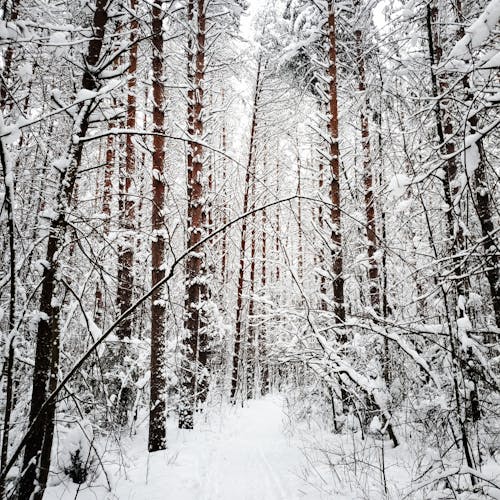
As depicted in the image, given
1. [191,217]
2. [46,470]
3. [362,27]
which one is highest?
[362,27]

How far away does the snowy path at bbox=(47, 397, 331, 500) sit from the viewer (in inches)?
156

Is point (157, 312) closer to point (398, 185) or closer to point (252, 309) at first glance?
point (398, 185)

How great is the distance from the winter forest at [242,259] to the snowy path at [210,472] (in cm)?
5

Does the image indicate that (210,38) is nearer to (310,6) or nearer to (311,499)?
(310,6)

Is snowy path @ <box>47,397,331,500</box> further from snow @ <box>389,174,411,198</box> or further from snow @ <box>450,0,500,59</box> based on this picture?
snow @ <box>450,0,500,59</box>

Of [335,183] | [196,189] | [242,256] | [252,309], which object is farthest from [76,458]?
[252,309]

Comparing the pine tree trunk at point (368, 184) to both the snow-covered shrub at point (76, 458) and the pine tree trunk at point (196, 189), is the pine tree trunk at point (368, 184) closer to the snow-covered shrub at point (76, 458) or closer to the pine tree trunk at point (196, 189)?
the pine tree trunk at point (196, 189)

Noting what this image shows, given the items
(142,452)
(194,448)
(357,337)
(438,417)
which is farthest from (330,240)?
(142,452)

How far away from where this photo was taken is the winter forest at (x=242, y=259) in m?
2.33

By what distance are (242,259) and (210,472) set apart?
348 inches

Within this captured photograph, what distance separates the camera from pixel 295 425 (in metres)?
7.98

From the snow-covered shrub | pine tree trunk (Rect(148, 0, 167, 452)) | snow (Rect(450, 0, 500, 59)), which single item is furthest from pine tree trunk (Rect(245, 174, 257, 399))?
snow (Rect(450, 0, 500, 59))

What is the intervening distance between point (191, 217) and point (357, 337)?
4.92 m

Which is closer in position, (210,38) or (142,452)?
(142,452)
